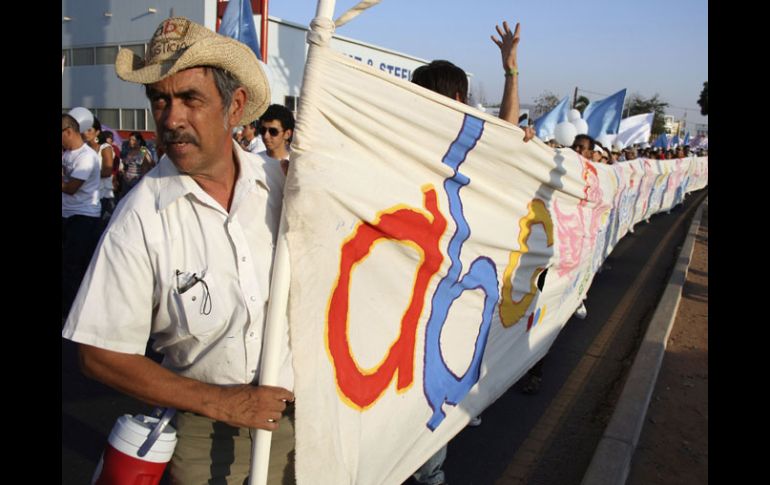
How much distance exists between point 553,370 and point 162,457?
13.6 ft

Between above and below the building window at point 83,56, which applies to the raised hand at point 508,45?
above

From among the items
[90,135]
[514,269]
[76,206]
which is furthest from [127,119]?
[514,269]

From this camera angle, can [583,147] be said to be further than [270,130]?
Yes

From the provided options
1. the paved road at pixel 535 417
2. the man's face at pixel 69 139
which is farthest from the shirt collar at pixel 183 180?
the man's face at pixel 69 139

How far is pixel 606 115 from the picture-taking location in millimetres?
13070

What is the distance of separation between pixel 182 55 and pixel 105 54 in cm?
2818

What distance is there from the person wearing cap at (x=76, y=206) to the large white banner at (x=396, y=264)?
4519mm

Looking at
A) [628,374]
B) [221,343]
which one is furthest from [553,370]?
[221,343]

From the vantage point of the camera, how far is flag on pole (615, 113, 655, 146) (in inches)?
701

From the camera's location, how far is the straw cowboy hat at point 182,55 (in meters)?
1.67

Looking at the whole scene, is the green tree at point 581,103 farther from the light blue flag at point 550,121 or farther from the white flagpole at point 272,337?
the white flagpole at point 272,337

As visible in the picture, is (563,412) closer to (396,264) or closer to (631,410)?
(631,410)

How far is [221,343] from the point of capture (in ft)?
5.67

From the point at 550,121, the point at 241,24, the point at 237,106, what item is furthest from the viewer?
the point at 550,121
